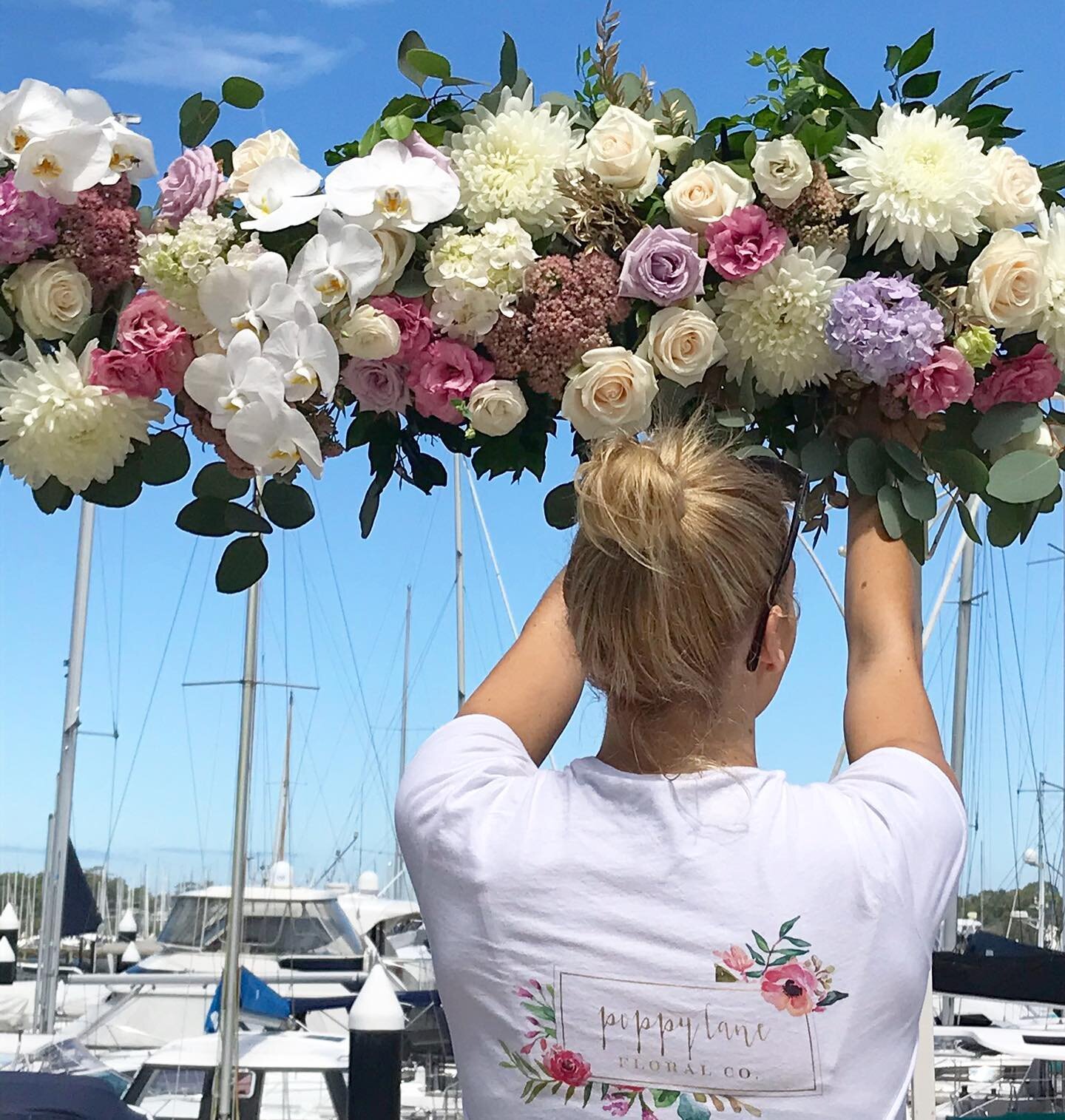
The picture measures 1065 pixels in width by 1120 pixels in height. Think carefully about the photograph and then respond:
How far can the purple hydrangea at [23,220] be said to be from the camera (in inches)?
92.0

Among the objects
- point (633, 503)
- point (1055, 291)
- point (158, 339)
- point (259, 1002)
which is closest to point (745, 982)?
point (633, 503)

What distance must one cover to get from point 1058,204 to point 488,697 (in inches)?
49.3

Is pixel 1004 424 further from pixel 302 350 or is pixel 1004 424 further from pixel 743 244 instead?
pixel 302 350

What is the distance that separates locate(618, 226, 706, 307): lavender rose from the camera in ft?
7.03

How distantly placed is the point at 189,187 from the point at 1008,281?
4.22ft

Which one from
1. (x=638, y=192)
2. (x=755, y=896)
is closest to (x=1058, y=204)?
(x=638, y=192)

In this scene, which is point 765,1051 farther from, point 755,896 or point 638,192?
point 638,192

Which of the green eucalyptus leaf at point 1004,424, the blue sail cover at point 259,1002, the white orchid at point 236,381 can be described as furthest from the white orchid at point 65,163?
the blue sail cover at point 259,1002

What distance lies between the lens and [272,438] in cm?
221

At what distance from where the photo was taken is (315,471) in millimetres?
2285

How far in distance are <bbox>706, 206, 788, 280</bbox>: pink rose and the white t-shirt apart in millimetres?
862

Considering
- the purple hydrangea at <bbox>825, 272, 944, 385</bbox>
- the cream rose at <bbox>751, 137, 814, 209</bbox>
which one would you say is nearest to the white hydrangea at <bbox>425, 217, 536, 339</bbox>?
the cream rose at <bbox>751, 137, 814, 209</bbox>

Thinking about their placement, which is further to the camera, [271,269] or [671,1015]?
[271,269]

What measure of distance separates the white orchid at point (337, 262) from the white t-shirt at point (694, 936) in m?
0.94
